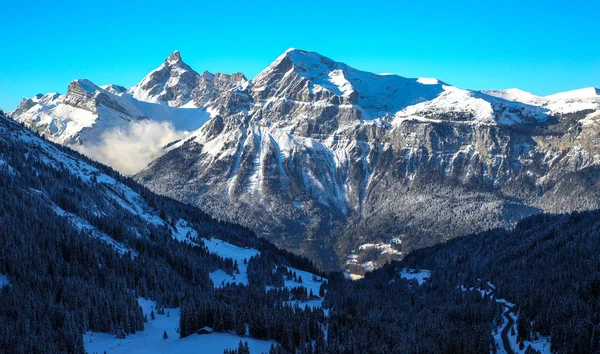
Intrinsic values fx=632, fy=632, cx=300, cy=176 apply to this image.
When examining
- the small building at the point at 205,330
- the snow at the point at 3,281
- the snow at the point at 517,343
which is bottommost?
the snow at the point at 517,343

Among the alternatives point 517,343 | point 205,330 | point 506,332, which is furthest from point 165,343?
point 506,332

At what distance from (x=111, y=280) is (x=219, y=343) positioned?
208 feet

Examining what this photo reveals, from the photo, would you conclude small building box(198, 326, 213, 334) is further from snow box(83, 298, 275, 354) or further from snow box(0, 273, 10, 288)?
snow box(0, 273, 10, 288)

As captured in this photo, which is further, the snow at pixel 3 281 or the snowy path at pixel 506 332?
the snow at pixel 3 281

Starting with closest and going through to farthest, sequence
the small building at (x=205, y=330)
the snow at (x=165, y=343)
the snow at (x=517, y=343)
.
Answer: the snow at (x=165, y=343) → the snow at (x=517, y=343) → the small building at (x=205, y=330)

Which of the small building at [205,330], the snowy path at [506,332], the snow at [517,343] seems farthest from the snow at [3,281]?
the snowy path at [506,332]

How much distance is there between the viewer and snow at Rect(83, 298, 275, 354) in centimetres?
14650

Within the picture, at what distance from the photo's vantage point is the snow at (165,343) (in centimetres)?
14650

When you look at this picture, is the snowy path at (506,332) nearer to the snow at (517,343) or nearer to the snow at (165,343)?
the snow at (517,343)

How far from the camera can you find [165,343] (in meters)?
156

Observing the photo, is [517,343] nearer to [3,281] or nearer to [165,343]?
[165,343]

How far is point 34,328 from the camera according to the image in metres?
150

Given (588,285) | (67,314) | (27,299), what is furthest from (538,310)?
(27,299)

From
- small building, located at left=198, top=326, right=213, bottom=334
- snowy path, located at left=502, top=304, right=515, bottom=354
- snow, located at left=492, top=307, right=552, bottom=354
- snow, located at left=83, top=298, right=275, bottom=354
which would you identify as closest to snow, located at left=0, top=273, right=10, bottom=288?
snow, located at left=83, top=298, right=275, bottom=354
